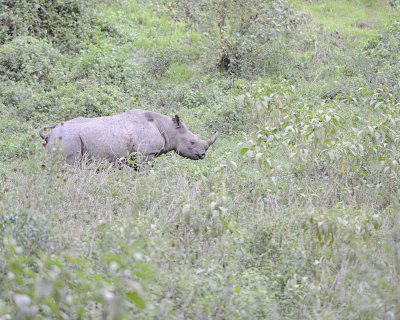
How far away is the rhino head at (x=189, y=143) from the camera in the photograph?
37.7ft

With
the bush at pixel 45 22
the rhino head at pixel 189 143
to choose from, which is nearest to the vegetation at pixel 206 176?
the bush at pixel 45 22

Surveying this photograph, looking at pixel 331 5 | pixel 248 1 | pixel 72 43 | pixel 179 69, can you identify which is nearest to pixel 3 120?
pixel 72 43

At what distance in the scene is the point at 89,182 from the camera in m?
8.81

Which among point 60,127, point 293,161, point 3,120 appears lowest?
point 3,120

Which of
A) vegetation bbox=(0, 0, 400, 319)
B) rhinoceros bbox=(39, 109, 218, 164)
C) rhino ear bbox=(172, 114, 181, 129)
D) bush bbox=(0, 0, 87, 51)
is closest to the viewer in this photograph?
vegetation bbox=(0, 0, 400, 319)

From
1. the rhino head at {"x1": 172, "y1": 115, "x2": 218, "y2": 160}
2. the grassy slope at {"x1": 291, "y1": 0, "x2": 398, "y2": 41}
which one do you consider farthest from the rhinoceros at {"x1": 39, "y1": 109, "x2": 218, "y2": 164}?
the grassy slope at {"x1": 291, "y1": 0, "x2": 398, "y2": 41}

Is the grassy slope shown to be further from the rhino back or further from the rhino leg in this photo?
the rhino leg

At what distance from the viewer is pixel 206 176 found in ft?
33.4

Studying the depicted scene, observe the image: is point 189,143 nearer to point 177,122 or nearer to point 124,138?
point 177,122

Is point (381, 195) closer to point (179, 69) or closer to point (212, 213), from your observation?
point (212, 213)

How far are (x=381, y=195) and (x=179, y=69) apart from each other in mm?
7892

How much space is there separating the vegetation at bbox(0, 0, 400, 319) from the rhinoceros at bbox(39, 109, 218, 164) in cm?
31

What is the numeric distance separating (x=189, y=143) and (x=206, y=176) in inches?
57.4

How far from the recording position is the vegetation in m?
5.77
